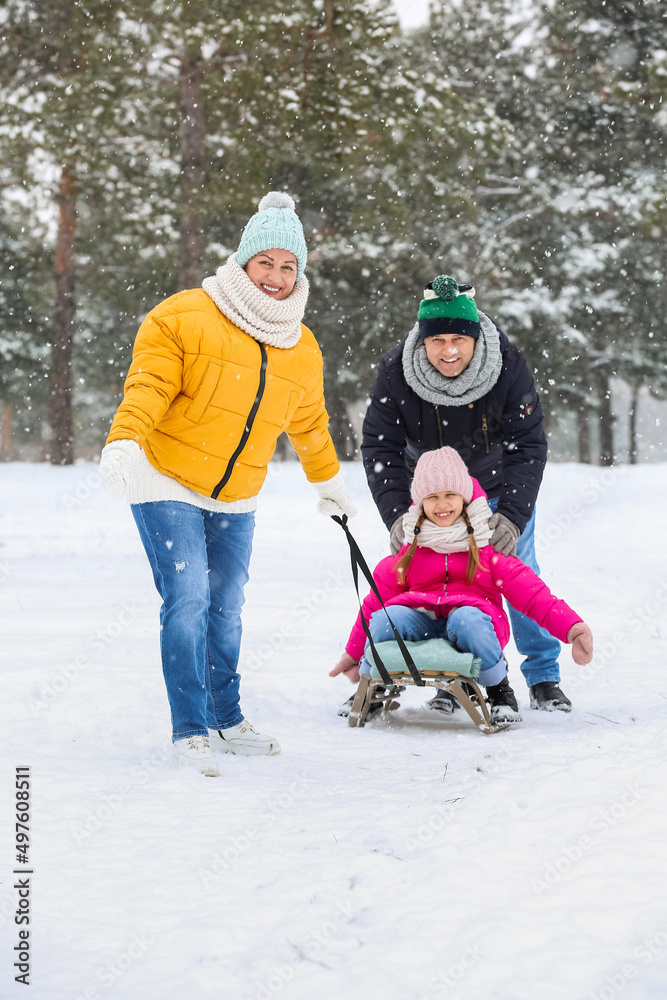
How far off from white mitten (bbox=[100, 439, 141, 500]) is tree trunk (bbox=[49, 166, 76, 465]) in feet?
57.4

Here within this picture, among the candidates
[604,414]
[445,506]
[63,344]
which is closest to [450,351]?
[445,506]

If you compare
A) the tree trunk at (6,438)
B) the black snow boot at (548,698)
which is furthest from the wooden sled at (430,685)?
the tree trunk at (6,438)

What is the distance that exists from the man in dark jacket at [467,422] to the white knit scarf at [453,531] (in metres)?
0.04

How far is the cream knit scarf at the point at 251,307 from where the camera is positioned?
361cm

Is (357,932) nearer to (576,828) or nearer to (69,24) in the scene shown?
(576,828)

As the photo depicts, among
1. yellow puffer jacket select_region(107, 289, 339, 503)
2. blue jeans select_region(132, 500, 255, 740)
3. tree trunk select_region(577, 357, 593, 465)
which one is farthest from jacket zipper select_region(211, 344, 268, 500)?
tree trunk select_region(577, 357, 593, 465)

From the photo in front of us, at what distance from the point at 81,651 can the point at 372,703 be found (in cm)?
186

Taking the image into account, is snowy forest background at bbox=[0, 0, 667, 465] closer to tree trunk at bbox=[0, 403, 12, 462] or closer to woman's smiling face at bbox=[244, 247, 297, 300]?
woman's smiling face at bbox=[244, 247, 297, 300]

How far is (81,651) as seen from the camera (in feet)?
17.5

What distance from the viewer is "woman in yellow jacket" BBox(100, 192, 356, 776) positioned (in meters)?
3.46

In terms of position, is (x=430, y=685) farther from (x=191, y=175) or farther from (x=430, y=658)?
(x=191, y=175)

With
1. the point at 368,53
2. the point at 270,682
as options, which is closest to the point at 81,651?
the point at 270,682

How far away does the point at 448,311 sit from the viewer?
4.40m

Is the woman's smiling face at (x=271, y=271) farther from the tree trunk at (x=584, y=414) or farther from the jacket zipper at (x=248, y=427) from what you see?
the tree trunk at (x=584, y=414)
